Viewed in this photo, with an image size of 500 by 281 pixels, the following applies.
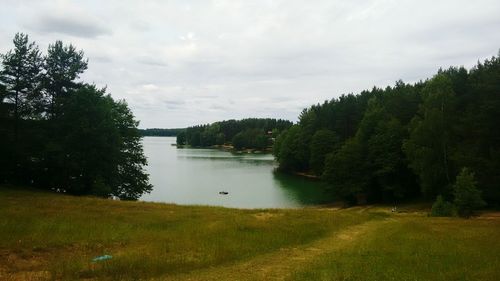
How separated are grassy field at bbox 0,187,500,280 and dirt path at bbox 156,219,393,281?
0.04 meters

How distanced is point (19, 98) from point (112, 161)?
12.4 m

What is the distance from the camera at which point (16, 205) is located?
2966cm

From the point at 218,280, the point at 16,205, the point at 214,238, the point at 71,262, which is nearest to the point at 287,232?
the point at 214,238

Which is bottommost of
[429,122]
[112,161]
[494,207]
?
[494,207]

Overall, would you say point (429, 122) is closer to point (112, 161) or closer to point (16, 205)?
point (112, 161)

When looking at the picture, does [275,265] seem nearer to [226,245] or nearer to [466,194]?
[226,245]

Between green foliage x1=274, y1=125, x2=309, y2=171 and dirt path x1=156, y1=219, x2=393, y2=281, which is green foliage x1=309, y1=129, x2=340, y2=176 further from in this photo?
dirt path x1=156, y1=219, x2=393, y2=281

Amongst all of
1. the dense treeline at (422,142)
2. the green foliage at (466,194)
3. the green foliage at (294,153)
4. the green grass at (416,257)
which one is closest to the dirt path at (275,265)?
the green grass at (416,257)

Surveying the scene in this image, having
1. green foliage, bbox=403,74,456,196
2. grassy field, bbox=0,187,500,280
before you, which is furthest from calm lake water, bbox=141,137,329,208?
grassy field, bbox=0,187,500,280

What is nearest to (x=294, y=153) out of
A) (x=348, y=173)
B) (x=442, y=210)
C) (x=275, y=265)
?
(x=348, y=173)

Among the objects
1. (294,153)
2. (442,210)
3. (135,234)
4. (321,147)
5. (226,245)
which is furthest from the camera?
(294,153)

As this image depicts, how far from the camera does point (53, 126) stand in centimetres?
4500

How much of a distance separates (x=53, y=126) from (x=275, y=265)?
35612mm

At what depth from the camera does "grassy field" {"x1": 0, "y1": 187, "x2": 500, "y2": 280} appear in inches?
634
